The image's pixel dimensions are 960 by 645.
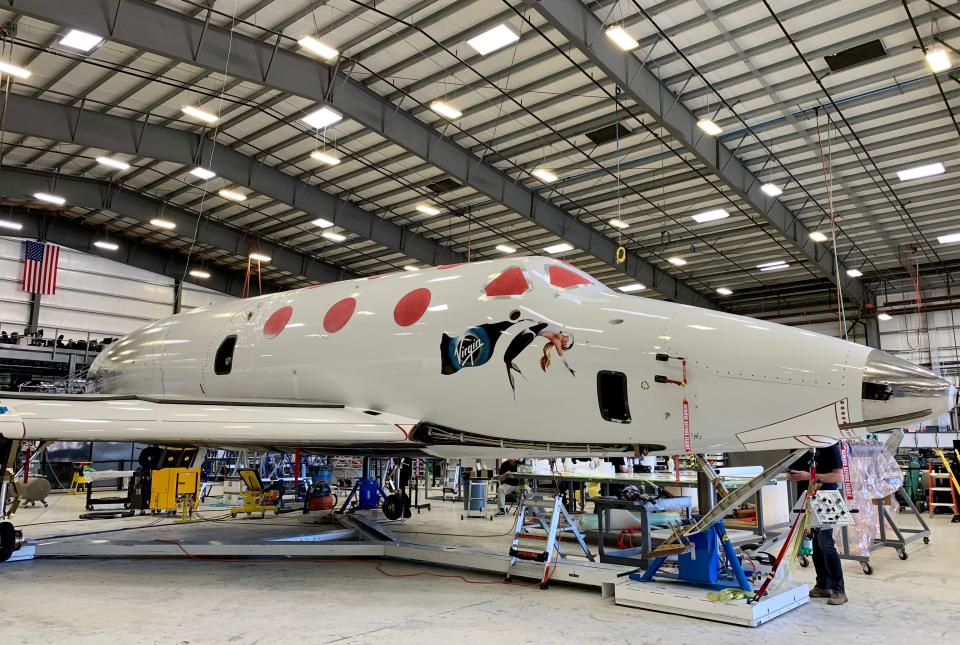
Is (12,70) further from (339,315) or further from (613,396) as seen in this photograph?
(613,396)

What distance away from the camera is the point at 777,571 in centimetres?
737

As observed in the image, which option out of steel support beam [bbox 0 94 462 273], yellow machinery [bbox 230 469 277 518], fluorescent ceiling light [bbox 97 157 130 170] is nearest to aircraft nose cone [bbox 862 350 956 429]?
yellow machinery [bbox 230 469 277 518]

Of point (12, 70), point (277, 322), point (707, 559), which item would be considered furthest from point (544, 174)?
point (707, 559)

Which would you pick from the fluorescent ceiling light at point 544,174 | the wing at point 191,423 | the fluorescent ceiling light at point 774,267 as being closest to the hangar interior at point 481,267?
the wing at point 191,423

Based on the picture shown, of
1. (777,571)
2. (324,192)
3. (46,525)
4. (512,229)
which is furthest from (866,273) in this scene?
(46,525)

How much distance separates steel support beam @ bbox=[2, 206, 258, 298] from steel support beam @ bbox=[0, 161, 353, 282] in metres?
3.78

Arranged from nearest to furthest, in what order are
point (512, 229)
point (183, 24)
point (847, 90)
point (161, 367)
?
1. point (161, 367)
2. point (183, 24)
3. point (847, 90)
4. point (512, 229)

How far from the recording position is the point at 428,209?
26844 millimetres

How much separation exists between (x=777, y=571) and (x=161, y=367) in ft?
31.5

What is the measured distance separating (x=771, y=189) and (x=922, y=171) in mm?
4506

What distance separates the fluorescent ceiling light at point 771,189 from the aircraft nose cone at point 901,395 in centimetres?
1808

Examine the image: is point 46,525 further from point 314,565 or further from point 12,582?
point 314,565

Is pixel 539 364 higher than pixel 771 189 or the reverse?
the reverse

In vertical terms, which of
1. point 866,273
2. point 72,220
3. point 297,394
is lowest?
point 297,394
